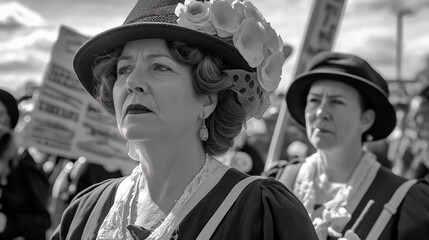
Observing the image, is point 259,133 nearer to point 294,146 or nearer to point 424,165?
point 294,146

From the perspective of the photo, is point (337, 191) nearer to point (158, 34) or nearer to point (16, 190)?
point (158, 34)

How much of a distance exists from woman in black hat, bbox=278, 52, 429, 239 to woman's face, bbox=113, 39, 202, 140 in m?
1.40

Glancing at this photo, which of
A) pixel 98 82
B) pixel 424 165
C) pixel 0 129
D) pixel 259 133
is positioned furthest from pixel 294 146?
pixel 98 82

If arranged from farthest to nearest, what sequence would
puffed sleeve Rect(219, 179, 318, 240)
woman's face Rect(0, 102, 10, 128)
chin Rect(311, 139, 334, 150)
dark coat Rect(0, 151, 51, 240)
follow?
woman's face Rect(0, 102, 10, 128)
dark coat Rect(0, 151, 51, 240)
chin Rect(311, 139, 334, 150)
puffed sleeve Rect(219, 179, 318, 240)

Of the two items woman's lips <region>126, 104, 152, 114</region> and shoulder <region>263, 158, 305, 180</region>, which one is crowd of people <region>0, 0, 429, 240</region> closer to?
woman's lips <region>126, 104, 152, 114</region>

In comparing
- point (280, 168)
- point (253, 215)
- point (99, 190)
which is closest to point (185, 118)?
point (253, 215)

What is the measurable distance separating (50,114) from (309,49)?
250cm

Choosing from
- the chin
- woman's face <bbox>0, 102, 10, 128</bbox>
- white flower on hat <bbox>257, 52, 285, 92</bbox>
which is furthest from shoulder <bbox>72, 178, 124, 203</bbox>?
woman's face <bbox>0, 102, 10, 128</bbox>

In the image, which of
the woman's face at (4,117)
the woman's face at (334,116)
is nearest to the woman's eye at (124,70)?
the woman's face at (334,116)

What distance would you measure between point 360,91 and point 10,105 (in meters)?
3.10

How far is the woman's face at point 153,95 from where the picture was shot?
217 centimetres

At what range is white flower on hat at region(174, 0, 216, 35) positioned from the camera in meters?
2.22

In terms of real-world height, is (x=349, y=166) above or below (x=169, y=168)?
above

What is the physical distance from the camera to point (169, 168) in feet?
7.61
